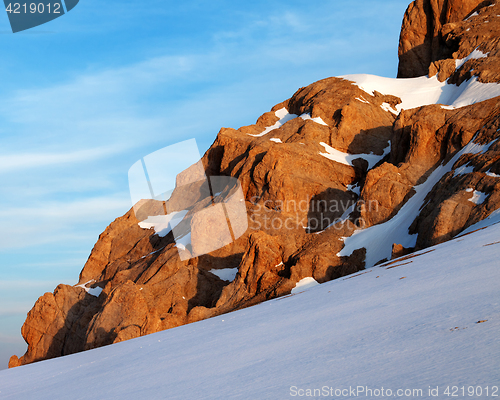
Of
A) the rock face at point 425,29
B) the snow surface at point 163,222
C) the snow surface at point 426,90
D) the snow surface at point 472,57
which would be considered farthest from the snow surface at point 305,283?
the rock face at point 425,29

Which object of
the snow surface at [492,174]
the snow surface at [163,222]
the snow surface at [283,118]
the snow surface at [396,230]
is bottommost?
the snow surface at [163,222]

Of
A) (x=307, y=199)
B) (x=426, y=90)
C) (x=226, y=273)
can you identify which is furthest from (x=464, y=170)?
(x=426, y=90)

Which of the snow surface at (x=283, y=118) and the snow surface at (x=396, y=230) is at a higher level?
the snow surface at (x=283, y=118)

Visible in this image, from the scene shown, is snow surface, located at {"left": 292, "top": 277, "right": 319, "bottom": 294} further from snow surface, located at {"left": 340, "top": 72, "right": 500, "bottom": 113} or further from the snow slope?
snow surface, located at {"left": 340, "top": 72, "right": 500, "bottom": 113}

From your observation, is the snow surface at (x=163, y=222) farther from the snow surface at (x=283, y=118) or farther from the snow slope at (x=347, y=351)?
the snow slope at (x=347, y=351)

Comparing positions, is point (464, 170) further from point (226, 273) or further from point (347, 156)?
point (226, 273)

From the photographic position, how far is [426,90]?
57.9 m

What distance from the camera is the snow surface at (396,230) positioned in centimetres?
3294

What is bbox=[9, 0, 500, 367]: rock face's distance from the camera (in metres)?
33.3

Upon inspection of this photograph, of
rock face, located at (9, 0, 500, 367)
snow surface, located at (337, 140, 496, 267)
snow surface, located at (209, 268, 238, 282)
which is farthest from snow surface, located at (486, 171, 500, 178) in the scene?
snow surface, located at (209, 268, 238, 282)

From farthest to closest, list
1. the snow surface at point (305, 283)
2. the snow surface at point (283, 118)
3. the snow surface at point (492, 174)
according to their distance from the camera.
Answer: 1. the snow surface at point (283, 118)
2. the snow surface at point (305, 283)
3. the snow surface at point (492, 174)

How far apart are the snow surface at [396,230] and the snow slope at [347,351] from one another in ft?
56.2

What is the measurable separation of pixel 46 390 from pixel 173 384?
5347mm

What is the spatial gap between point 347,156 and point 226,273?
65.9 ft
